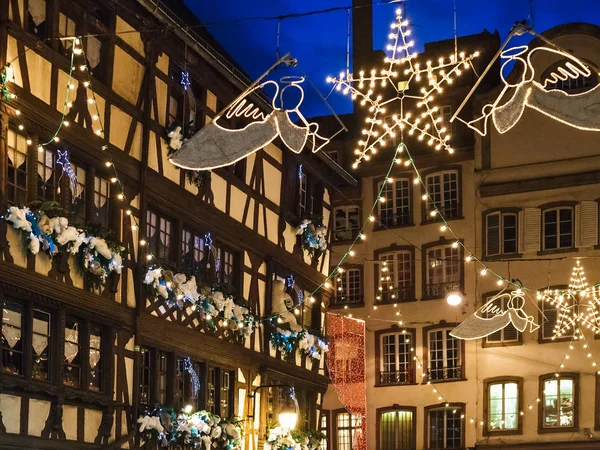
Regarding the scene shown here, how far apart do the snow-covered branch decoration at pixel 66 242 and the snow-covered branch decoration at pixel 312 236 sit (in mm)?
7712

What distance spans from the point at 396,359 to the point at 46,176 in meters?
20.2

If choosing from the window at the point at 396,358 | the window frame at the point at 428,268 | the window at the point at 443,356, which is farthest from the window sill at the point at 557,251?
the window at the point at 396,358

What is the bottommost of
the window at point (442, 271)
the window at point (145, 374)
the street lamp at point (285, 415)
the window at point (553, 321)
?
the street lamp at point (285, 415)

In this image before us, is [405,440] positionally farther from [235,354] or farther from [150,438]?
[150,438]

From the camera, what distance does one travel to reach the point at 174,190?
737 inches

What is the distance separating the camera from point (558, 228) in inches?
1246

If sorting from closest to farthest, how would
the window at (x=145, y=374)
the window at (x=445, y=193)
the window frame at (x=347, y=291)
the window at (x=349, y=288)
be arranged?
the window at (x=145, y=374)
the window at (x=445, y=193)
the window frame at (x=347, y=291)
the window at (x=349, y=288)

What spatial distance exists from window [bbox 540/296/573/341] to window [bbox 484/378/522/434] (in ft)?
5.14

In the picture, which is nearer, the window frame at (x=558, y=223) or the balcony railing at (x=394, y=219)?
the window frame at (x=558, y=223)

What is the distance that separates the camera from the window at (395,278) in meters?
34.0

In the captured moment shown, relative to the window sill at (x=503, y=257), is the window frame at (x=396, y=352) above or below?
below

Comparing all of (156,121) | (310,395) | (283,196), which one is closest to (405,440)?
(310,395)

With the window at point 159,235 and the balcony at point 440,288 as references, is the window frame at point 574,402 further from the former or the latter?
the window at point 159,235

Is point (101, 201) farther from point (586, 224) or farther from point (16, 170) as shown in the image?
point (586, 224)
